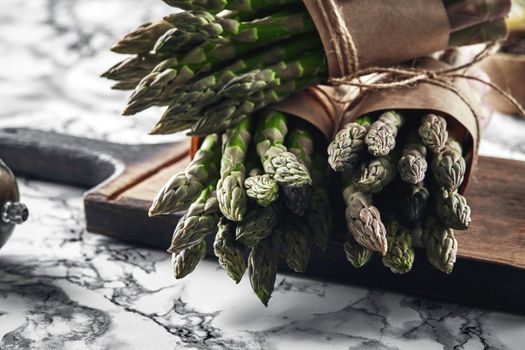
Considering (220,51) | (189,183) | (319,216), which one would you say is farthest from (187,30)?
(319,216)

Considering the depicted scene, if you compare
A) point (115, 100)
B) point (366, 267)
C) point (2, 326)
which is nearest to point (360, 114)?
point (366, 267)

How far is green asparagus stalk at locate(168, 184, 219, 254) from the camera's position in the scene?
43.3 inches

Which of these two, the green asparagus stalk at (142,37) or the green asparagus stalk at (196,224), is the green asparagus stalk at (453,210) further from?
the green asparagus stalk at (142,37)

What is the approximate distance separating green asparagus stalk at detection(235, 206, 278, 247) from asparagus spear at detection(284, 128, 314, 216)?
27 millimetres

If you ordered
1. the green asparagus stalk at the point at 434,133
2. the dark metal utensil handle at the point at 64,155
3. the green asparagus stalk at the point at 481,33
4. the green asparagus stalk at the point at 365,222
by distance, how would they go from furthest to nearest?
the dark metal utensil handle at the point at 64,155 → the green asparagus stalk at the point at 481,33 → the green asparagus stalk at the point at 434,133 → the green asparagus stalk at the point at 365,222

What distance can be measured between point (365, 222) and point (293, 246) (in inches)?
4.1

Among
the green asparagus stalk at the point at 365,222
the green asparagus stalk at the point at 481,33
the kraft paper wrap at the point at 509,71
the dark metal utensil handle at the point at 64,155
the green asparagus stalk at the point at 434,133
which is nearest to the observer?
the green asparagus stalk at the point at 365,222

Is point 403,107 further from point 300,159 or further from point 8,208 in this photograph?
point 8,208

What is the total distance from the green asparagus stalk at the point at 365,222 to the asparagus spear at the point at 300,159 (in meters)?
0.06

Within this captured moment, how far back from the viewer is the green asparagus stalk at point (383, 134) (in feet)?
3.72

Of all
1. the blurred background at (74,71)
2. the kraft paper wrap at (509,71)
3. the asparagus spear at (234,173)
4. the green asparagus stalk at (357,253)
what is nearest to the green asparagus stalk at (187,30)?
the asparagus spear at (234,173)

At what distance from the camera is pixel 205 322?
1.12 metres

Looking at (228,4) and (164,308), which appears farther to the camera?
(228,4)

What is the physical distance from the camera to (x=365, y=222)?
1080 millimetres
